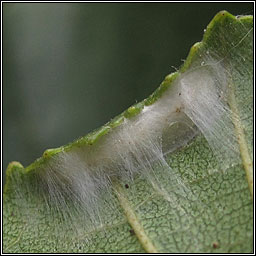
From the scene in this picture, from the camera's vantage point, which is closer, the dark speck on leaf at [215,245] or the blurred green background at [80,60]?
the dark speck on leaf at [215,245]

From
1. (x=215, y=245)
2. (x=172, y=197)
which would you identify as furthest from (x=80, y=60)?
(x=215, y=245)

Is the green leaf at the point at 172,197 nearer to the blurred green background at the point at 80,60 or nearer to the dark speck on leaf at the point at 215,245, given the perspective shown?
the dark speck on leaf at the point at 215,245

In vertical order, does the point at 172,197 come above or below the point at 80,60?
below

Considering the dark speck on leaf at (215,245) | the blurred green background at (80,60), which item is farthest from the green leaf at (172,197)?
the blurred green background at (80,60)

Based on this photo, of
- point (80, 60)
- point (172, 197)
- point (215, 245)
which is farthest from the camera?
point (80, 60)

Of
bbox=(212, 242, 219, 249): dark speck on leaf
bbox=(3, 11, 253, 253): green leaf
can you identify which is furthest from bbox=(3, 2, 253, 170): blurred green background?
bbox=(212, 242, 219, 249): dark speck on leaf

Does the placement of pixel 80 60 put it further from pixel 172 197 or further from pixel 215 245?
pixel 215 245
